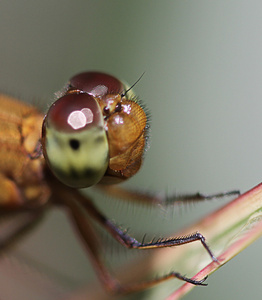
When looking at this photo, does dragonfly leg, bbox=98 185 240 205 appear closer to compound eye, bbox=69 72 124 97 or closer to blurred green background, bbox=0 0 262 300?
blurred green background, bbox=0 0 262 300

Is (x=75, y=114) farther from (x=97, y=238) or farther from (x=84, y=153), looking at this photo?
(x=97, y=238)

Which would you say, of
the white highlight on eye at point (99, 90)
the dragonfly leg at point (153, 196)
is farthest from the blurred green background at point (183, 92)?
the white highlight on eye at point (99, 90)

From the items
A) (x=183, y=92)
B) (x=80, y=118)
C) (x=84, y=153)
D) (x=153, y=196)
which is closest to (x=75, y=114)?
(x=80, y=118)

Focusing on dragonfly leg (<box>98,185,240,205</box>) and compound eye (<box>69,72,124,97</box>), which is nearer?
compound eye (<box>69,72,124,97</box>)

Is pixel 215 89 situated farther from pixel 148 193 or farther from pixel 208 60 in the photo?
pixel 148 193

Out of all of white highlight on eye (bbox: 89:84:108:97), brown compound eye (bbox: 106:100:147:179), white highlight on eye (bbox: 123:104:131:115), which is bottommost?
brown compound eye (bbox: 106:100:147:179)

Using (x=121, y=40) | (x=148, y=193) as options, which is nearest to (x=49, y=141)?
(x=148, y=193)

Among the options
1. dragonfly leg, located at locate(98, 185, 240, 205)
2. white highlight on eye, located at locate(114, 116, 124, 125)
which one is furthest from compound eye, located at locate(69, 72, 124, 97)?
dragonfly leg, located at locate(98, 185, 240, 205)
